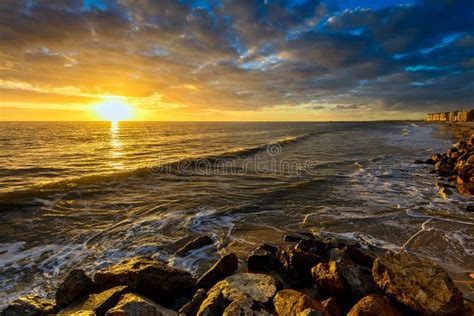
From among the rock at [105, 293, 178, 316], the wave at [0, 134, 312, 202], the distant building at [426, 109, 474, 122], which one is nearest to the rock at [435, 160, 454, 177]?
the wave at [0, 134, 312, 202]

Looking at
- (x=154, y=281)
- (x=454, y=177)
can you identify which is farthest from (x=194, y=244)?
(x=454, y=177)

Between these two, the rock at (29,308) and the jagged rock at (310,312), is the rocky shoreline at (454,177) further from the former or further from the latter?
the rock at (29,308)

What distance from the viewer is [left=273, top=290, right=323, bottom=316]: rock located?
12.6 feet

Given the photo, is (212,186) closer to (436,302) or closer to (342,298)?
(342,298)

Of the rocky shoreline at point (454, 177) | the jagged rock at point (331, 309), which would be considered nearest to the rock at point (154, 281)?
the jagged rock at point (331, 309)

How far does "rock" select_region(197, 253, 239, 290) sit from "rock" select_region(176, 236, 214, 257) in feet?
6.34

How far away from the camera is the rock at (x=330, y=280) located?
182 inches

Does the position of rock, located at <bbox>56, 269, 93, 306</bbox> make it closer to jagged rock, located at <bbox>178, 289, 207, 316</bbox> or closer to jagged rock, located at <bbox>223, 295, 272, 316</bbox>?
jagged rock, located at <bbox>178, 289, 207, 316</bbox>

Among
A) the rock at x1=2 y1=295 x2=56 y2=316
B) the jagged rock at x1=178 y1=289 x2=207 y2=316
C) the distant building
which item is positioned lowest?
the rock at x1=2 y1=295 x2=56 y2=316

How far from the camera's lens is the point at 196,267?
663 centimetres

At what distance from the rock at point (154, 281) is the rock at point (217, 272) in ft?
0.76

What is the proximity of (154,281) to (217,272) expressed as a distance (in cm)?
127

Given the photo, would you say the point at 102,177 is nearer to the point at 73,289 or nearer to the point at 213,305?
the point at 73,289

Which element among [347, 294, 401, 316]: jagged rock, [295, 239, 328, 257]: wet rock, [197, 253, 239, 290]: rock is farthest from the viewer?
[295, 239, 328, 257]: wet rock
